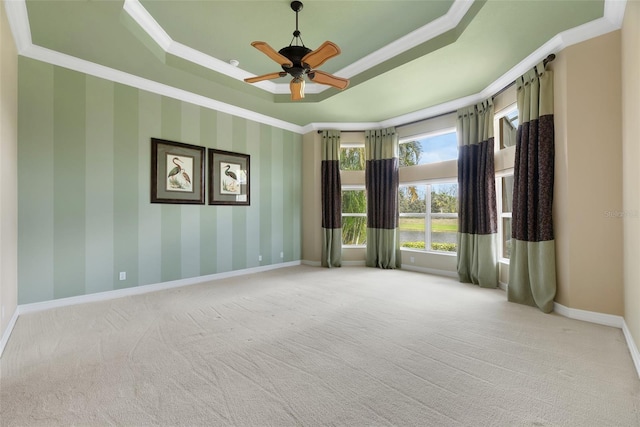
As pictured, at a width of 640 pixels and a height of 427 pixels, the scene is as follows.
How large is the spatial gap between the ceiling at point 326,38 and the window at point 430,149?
2.60 ft

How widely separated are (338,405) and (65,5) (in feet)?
13.6

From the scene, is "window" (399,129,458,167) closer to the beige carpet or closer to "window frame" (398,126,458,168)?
"window frame" (398,126,458,168)

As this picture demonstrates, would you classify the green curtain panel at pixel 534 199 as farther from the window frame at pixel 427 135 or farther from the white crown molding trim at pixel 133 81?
the white crown molding trim at pixel 133 81

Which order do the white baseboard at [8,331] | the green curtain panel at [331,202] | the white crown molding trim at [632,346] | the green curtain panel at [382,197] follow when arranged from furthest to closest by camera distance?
the green curtain panel at [331,202], the green curtain panel at [382,197], the white baseboard at [8,331], the white crown molding trim at [632,346]

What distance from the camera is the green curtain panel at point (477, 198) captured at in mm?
4305

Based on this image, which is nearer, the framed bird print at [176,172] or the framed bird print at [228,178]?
the framed bird print at [176,172]

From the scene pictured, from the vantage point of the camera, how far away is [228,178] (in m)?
5.14

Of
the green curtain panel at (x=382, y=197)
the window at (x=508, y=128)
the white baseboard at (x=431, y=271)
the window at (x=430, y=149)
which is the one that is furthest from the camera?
the green curtain panel at (x=382, y=197)

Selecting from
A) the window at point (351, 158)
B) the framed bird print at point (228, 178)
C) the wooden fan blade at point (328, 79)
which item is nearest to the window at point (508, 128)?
the window at point (351, 158)

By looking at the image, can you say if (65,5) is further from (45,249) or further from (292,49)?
(45,249)

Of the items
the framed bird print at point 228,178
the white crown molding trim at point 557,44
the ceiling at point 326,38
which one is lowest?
the framed bird print at point 228,178

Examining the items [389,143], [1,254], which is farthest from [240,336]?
[389,143]

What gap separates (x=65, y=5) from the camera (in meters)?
2.59

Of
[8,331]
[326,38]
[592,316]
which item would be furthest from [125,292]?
[592,316]
